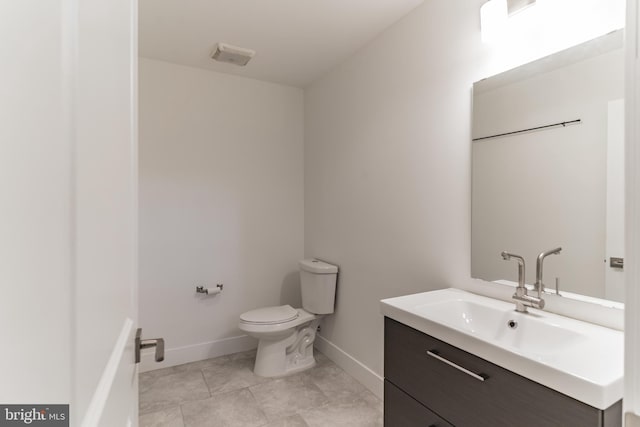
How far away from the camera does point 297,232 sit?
3.27 m

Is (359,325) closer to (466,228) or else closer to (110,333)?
(466,228)

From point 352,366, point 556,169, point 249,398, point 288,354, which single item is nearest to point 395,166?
point 556,169

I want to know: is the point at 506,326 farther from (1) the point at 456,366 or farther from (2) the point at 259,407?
(2) the point at 259,407

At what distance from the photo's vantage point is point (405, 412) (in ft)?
4.56

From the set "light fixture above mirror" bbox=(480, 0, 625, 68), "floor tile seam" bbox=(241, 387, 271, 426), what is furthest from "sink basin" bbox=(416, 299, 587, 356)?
"floor tile seam" bbox=(241, 387, 271, 426)

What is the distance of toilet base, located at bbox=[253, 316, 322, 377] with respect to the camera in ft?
8.33

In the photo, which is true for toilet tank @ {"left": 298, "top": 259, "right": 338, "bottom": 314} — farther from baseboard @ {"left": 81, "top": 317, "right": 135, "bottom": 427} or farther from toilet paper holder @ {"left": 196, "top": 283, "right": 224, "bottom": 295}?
baseboard @ {"left": 81, "top": 317, "right": 135, "bottom": 427}

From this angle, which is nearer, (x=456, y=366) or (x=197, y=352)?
(x=456, y=366)

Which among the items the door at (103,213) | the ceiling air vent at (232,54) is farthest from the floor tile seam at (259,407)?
the ceiling air vent at (232,54)

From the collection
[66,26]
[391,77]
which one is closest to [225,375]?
[391,77]

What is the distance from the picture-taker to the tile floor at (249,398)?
1.99 metres

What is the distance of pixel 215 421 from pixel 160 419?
339 millimetres

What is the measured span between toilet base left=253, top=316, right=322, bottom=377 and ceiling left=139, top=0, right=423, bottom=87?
6.98 ft

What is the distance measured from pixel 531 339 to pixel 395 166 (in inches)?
48.4
